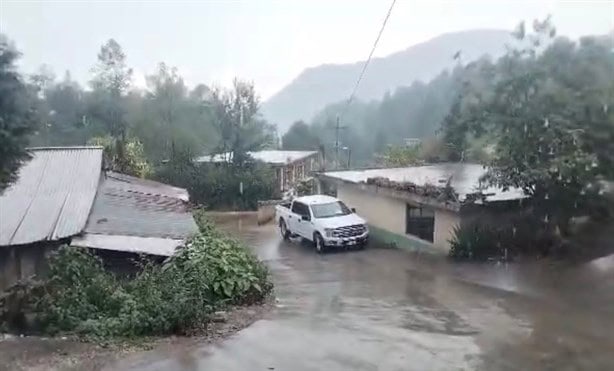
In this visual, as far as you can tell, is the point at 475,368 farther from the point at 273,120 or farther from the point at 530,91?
the point at 273,120

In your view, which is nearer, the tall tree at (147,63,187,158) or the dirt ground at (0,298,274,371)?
the dirt ground at (0,298,274,371)

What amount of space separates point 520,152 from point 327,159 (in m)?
19.3

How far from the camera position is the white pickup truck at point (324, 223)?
16.8 meters

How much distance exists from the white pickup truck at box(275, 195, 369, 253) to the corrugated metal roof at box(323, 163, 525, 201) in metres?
1.89

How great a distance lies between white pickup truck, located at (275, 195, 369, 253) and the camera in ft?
55.1

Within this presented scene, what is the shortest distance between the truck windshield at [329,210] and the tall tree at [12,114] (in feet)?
39.0

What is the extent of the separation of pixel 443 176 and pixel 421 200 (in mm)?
3066

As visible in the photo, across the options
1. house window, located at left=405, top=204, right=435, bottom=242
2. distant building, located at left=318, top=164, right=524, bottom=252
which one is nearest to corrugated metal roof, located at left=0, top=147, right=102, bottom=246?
distant building, located at left=318, top=164, right=524, bottom=252

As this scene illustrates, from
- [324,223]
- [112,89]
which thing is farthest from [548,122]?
[112,89]

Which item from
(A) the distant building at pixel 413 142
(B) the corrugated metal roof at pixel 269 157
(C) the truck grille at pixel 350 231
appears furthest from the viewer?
(B) the corrugated metal roof at pixel 269 157

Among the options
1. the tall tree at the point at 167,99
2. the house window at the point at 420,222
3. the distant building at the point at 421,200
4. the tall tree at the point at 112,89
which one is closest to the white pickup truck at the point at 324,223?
the distant building at the point at 421,200

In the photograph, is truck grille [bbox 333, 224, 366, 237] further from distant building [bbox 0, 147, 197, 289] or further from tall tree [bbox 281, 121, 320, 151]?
tall tree [bbox 281, 121, 320, 151]

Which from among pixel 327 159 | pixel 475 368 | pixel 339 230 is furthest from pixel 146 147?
pixel 475 368

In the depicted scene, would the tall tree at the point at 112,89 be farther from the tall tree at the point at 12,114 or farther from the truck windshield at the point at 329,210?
the tall tree at the point at 12,114
